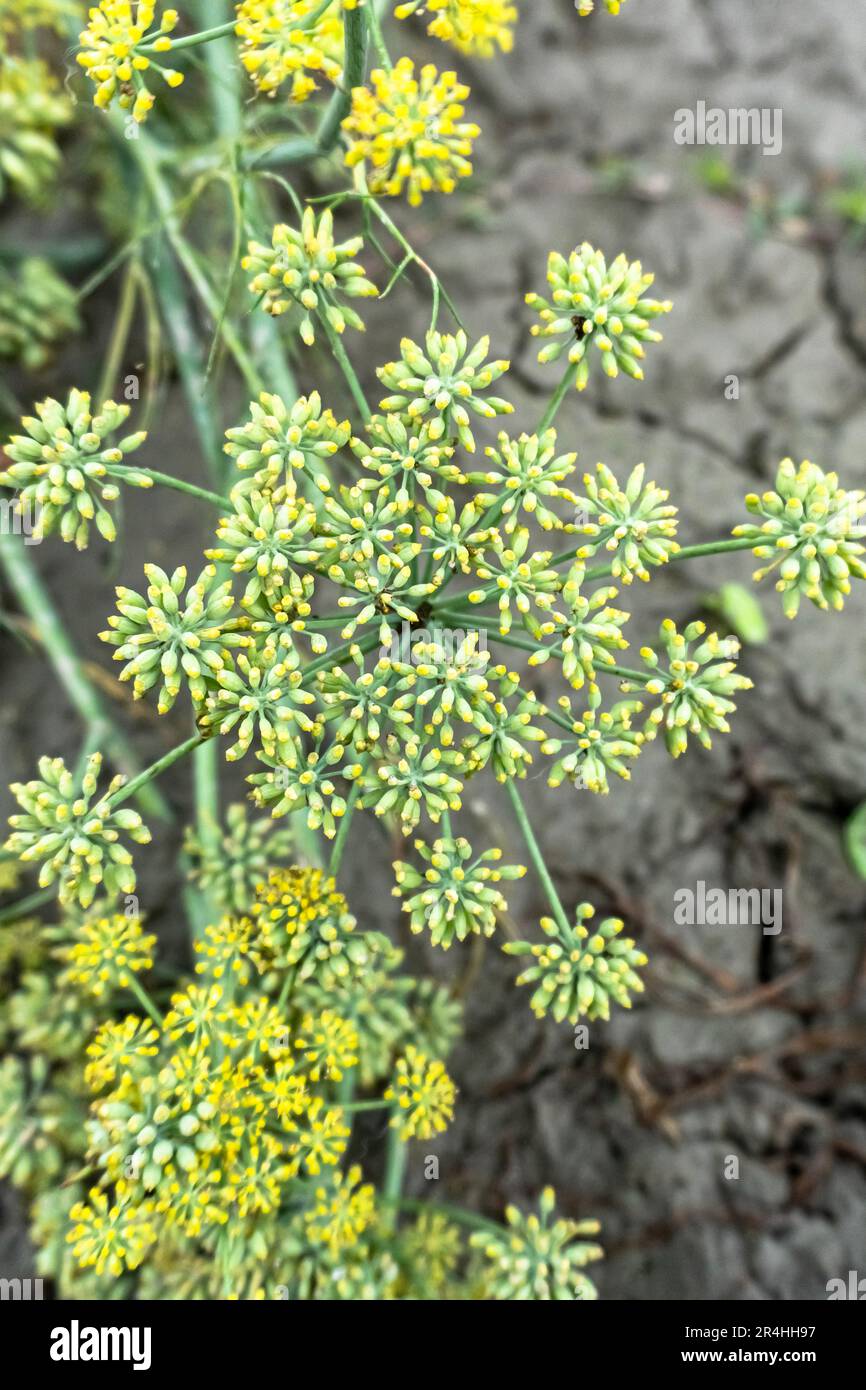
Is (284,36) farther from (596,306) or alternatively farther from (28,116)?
(28,116)

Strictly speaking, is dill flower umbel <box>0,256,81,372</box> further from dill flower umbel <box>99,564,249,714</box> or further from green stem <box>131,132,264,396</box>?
dill flower umbel <box>99,564,249,714</box>

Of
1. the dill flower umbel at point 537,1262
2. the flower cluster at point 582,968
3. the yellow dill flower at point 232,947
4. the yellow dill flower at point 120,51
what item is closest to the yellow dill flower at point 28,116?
the yellow dill flower at point 120,51

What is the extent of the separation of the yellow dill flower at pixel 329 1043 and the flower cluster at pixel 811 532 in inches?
35.3

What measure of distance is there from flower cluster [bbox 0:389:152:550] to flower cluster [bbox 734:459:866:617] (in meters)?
0.84

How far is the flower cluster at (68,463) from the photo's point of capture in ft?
4.64

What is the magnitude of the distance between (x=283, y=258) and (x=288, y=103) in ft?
2.44

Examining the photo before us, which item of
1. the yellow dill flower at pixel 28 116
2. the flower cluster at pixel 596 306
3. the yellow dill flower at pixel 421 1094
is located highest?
the yellow dill flower at pixel 28 116

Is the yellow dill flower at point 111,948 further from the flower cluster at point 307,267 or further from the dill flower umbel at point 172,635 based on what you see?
the flower cluster at point 307,267

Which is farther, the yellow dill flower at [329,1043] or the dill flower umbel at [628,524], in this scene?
the yellow dill flower at [329,1043]

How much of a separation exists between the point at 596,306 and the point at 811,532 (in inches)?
16.3

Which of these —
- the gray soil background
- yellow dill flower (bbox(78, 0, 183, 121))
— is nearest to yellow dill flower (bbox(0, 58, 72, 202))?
the gray soil background

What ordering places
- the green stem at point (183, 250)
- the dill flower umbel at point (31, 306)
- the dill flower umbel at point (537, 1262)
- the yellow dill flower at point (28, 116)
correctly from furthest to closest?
the dill flower umbel at point (31, 306) < the yellow dill flower at point (28, 116) < the green stem at point (183, 250) < the dill flower umbel at point (537, 1262)

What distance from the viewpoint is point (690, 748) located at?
2814 mm

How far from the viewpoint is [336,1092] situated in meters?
2.15
